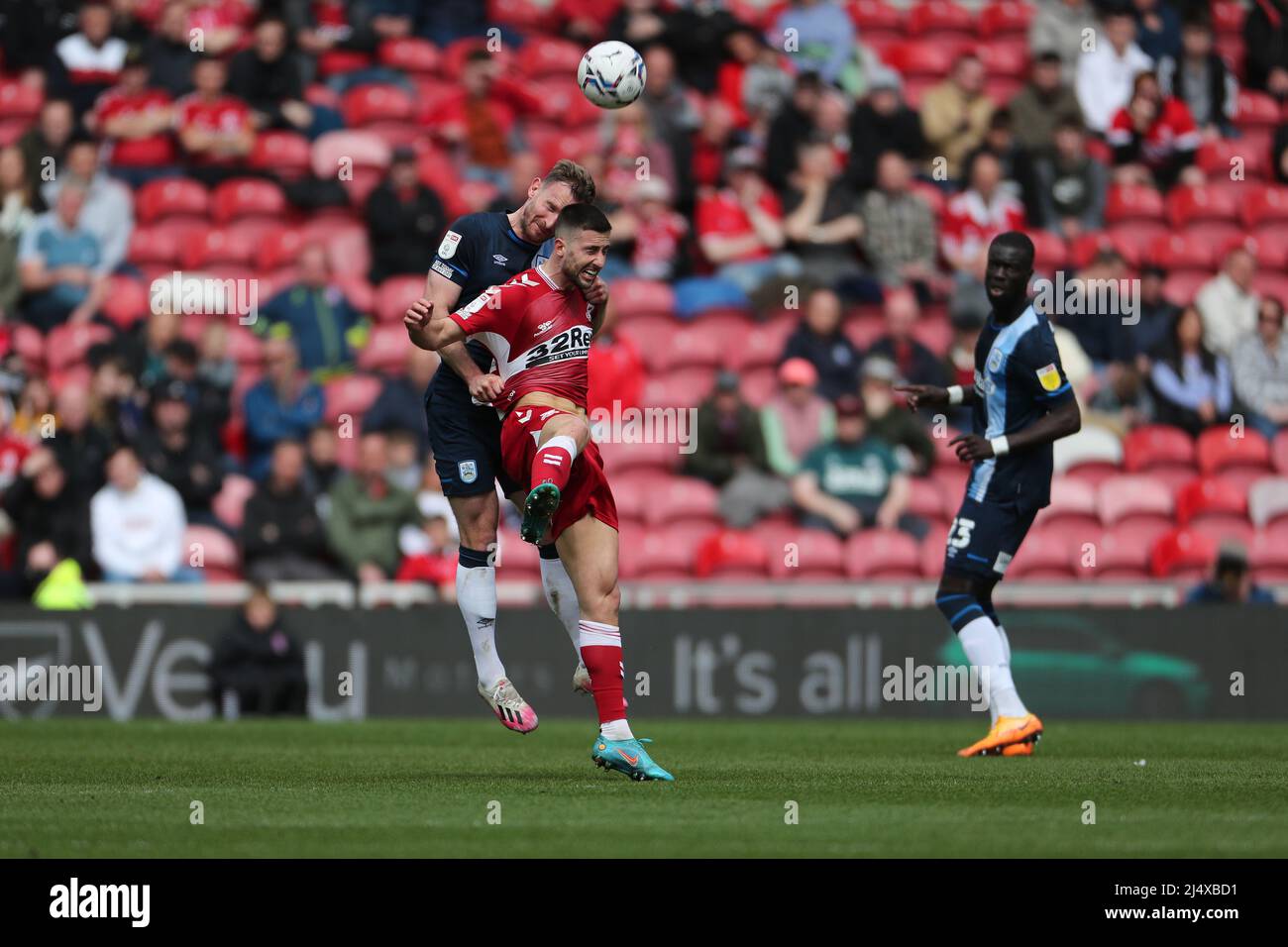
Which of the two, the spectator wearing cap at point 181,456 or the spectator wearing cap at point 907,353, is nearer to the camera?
the spectator wearing cap at point 181,456

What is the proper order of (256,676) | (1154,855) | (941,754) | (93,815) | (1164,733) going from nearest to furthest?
(1154,855), (93,815), (941,754), (1164,733), (256,676)

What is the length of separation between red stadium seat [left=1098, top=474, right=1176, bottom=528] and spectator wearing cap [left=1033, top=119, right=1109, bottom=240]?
3.22m

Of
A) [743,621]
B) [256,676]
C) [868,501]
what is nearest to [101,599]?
[256,676]

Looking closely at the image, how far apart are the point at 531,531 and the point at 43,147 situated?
12335 millimetres

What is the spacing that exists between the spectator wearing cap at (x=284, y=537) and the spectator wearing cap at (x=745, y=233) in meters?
4.89

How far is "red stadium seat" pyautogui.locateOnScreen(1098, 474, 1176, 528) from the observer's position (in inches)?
704

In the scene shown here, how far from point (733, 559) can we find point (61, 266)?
6.87m

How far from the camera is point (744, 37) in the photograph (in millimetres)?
21188

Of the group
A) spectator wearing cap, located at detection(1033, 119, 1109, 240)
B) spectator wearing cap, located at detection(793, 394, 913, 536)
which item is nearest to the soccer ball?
spectator wearing cap, located at detection(793, 394, 913, 536)

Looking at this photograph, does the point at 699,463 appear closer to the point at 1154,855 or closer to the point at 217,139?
the point at 217,139

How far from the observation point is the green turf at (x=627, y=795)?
714 cm

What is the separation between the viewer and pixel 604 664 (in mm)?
9320

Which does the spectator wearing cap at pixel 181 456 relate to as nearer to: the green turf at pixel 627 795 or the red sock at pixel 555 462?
the green turf at pixel 627 795

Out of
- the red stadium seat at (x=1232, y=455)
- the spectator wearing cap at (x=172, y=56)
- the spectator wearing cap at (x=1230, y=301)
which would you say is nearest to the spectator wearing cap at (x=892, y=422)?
the red stadium seat at (x=1232, y=455)
